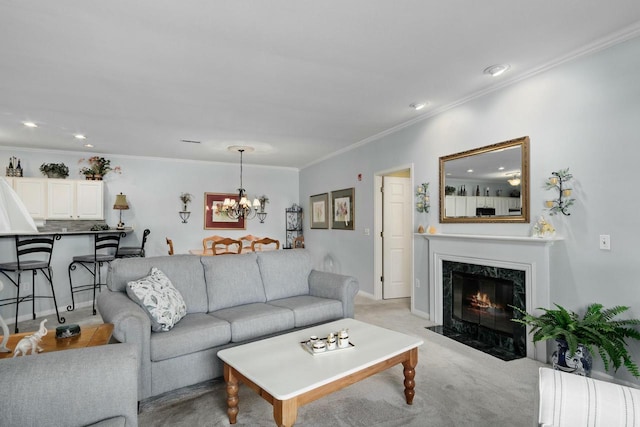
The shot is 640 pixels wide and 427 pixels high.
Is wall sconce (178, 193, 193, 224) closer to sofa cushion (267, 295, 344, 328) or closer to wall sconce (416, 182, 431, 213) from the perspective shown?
sofa cushion (267, 295, 344, 328)

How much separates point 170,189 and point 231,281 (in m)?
4.54

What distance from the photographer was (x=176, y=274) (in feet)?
9.93

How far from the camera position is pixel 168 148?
6.16 meters

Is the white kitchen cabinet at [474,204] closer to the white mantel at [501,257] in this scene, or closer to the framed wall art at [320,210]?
the white mantel at [501,257]

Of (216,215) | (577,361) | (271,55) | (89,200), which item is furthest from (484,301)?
(89,200)

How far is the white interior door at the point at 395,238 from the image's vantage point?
5.53 m

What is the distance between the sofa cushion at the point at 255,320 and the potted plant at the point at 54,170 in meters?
4.88

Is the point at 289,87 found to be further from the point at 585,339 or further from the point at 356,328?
the point at 585,339

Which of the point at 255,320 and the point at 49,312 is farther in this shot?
the point at 49,312

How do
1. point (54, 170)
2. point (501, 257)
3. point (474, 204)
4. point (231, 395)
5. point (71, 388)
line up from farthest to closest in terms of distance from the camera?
point (54, 170) → point (474, 204) → point (501, 257) → point (231, 395) → point (71, 388)

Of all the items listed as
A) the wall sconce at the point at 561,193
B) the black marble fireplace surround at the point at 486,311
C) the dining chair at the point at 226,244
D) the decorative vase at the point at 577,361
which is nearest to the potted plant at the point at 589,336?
→ the decorative vase at the point at 577,361

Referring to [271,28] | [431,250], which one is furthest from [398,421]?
[271,28]

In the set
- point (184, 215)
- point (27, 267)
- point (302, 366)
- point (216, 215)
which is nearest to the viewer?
point (302, 366)

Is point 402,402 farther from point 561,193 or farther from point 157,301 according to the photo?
point 561,193
